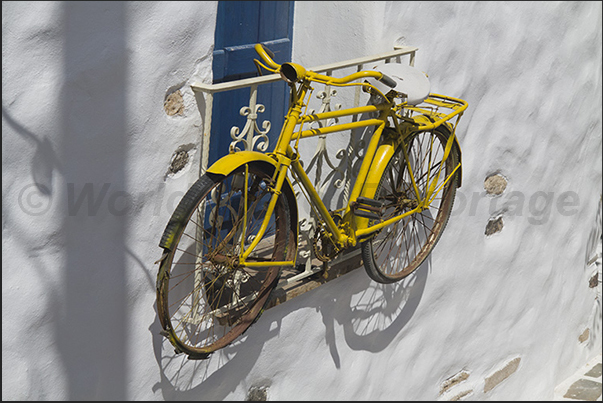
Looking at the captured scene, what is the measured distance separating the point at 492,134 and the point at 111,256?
257 centimetres

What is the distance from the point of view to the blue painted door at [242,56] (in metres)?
3.29

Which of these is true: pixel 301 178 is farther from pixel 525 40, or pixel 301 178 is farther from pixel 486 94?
pixel 525 40

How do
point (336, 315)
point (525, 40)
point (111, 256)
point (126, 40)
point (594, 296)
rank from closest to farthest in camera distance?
point (126, 40)
point (111, 256)
point (336, 315)
point (525, 40)
point (594, 296)

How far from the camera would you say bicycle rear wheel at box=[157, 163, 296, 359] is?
264 centimetres

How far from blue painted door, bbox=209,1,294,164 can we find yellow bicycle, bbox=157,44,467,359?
0.37m

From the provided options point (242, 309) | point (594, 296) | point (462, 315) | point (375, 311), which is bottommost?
point (594, 296)

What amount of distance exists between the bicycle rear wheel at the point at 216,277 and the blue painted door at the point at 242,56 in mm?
472

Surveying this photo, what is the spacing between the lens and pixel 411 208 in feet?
11.5

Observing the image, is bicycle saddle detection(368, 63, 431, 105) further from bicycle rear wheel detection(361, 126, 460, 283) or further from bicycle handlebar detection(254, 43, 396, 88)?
bicycle rear wheel detection(361, 126, 460, 283)

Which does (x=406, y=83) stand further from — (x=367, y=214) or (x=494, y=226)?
(x=494, y=226)

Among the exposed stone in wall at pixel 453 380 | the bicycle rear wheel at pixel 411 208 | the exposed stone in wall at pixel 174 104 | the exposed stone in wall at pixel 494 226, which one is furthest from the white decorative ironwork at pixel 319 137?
the exposed stone in wall at pixel 453 380

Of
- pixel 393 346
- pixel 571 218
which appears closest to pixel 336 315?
pixel 393 346

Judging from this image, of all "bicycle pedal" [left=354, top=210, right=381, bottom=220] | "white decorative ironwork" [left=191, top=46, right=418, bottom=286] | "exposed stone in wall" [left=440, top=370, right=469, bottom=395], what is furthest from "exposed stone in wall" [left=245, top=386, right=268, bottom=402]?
"exposed stone in wall" [left=440, top=370, right=469, bottom=395]

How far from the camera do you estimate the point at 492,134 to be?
4277 millimetres
